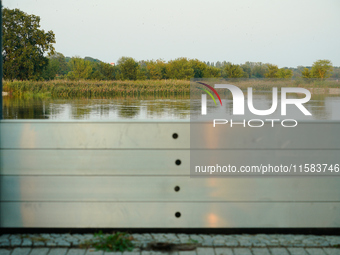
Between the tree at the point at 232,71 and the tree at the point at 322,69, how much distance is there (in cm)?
56

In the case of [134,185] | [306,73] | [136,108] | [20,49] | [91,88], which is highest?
[20,49]

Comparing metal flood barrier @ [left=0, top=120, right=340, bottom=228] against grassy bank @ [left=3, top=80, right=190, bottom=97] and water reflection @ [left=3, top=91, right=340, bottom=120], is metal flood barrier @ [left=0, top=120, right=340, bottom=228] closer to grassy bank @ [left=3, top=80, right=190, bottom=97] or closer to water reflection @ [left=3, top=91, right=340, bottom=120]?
water reflection @ [left=3, top=91, right=340, bottom=120]

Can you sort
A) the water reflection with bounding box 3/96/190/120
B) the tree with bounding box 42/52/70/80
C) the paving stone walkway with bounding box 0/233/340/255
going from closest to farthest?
the paving stone walkway with bounding box 0/233/340/255, the water reflection with bounding box 3/96/190/120, the tree with bounding box 42/52/70/80

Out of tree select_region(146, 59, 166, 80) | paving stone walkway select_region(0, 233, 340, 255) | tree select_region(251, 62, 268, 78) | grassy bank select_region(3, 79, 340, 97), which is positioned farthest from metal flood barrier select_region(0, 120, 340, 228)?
tree select_region(251, 62, 268, 78)

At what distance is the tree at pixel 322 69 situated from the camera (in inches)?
90.3

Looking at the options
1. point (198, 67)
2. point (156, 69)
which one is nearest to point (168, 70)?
point (156, 69)

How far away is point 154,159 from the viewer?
2.02m

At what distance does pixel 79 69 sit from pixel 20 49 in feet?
1.45

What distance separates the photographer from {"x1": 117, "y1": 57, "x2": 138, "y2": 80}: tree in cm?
227

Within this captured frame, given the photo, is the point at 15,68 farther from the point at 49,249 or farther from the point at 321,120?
the point at 321,120

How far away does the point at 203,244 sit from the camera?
6.24 feet

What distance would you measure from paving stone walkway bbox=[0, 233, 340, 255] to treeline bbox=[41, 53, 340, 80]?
118 centimetres

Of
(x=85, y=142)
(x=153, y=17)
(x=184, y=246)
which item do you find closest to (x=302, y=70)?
(x=153, y=17)

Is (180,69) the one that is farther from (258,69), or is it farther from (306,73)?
(306,73)
